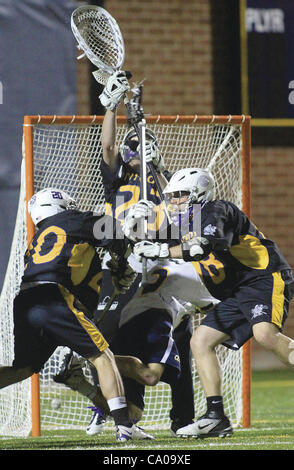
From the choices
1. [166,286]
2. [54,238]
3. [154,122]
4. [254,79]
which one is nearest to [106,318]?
[166,286]

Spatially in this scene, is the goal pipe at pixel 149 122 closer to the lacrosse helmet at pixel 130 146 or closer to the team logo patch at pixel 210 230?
the lacrosse helmet at pixel 130 146

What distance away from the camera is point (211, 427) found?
14.5ft

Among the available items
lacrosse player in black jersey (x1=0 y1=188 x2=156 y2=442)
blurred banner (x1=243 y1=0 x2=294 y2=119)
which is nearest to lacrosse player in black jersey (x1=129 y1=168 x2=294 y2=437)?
lacrosse player in black jersey (x1=0 y1=188 x2=156 y2=442)

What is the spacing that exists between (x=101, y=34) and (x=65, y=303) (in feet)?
5.33

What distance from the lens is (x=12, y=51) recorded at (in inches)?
311

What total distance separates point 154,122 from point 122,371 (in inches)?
61.4

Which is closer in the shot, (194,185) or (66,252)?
(66,252)

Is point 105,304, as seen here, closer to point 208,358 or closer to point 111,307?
point 111,307

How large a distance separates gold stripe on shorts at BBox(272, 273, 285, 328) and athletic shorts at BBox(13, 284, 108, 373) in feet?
2.73

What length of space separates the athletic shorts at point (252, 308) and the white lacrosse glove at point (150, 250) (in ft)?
1.75

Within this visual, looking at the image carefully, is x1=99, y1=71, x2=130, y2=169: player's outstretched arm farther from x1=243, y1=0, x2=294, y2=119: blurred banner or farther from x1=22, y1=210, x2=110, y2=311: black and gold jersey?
x1=243, y1=0, x2=294, y2=119: blurred banner

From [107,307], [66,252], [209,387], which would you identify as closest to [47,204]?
[66,252]

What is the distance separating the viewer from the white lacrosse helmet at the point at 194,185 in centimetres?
449

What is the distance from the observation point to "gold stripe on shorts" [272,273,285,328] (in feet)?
14.4
